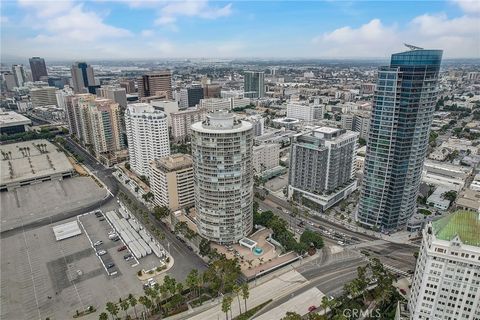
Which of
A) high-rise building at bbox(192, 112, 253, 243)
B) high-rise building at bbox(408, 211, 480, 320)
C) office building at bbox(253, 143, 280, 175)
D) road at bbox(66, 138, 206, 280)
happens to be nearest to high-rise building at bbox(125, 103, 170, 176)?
road at bbox(66, 138, 206, 280)

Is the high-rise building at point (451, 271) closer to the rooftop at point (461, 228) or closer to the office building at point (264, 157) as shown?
the rooftop at point (461, 228)

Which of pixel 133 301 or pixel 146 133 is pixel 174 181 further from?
pixel 133 301

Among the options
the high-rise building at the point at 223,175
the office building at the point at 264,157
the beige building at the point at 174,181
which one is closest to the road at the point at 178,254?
the high-rise building at the point at 223,175

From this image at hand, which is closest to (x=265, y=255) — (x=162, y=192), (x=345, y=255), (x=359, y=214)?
(x=345, y=255)

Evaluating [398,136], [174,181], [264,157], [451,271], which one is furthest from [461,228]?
[264,157]

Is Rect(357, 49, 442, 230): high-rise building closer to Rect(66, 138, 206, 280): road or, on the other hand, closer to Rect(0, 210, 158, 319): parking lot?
Rect(66, 138, 206, 280): road

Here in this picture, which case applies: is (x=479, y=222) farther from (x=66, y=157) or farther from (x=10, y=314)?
(x=66, y=157)

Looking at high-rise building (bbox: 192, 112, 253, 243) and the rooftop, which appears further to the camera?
high-rise building (bbox: 192, 112, 253, 243)
